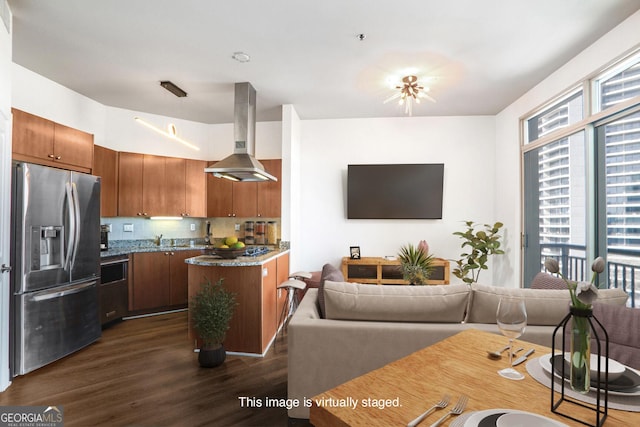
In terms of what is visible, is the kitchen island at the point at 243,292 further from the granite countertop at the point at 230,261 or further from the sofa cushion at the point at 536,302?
the sofa cushion at the point at 536,302

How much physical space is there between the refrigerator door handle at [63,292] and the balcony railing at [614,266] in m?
4.41

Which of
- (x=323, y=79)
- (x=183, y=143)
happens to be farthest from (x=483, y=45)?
(x=183, y=143)

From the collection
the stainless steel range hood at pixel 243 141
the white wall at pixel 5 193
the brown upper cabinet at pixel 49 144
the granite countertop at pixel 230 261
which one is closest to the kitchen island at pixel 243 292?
the granite countertop at pixel 230 261

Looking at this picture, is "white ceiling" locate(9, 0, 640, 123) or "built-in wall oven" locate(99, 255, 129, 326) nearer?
"white ceiling" locate(9, 0, 640, 123)

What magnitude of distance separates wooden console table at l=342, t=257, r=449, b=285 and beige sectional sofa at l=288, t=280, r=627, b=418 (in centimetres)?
249

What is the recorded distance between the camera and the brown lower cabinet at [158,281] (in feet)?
13.3

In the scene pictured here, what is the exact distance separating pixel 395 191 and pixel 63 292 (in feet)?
13.6

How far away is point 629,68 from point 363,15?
7.43 ft

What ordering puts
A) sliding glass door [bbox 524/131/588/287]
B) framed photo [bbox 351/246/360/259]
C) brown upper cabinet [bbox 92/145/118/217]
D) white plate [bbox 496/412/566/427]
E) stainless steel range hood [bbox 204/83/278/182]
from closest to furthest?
white plate [bbox 496/412/566/427] → sliding glass door [bbox 524/131/588/287] → stainless steel range hood [bbox 204/83/278/182] → brown upper cabinet [bbox 92/145/118/217] → framed photo [bbox 351/246/360/259]

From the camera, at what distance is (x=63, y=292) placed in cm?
285

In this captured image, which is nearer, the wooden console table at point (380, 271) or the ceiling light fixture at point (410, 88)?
the ceiling light fixture at point (410, 88)

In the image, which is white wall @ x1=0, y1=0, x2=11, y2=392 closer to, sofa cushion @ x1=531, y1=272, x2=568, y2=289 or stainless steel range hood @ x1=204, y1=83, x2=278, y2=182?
stainless steel range hood @ x1=204, y1=83, x2=278, y2=182

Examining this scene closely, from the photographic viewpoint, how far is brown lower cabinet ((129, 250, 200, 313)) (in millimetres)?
4051

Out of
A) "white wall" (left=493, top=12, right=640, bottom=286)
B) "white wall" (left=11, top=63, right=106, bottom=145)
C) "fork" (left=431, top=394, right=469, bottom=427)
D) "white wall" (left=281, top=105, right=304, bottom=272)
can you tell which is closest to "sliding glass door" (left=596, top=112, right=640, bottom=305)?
"white wall" (left=493, top=12, right=640, bottom=286)
